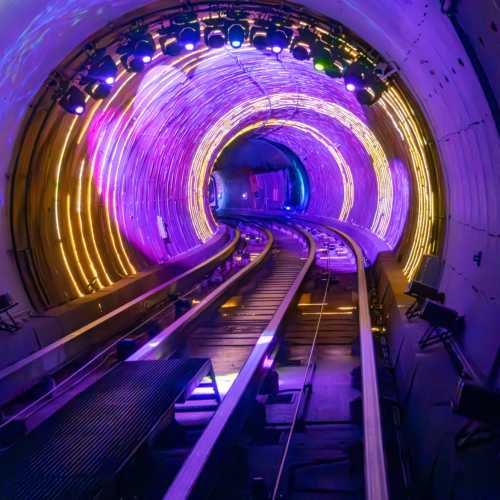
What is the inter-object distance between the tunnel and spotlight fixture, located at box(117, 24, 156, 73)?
0.05 meters

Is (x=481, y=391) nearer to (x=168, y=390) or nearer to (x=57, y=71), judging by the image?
(x=168, y=390)

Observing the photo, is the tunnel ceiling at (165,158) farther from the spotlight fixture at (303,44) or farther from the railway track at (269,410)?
the railway track at (269,410)

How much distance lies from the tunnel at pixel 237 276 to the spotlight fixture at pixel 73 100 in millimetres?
26

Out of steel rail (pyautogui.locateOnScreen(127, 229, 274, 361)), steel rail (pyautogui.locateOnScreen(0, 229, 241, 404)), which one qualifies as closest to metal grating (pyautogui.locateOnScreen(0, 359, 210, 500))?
steel rail (pyautogui.locateOnScreen(127, 229, 274, 361))

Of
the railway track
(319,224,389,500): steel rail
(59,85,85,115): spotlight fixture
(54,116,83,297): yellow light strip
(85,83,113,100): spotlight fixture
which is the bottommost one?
the railway track

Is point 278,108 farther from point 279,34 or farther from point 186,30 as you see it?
point 186,30

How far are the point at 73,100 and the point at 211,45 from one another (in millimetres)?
2291

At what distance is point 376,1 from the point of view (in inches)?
270

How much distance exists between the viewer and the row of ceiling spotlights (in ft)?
33.5

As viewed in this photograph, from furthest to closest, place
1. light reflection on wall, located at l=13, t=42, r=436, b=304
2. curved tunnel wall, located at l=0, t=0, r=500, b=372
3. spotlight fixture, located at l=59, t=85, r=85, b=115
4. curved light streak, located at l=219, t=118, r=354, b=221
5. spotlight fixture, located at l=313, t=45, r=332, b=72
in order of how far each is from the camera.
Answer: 1. curved light streak, located at l=219, t=118, r=354, b=221
2. light reflection on wall, located at l=13, t=42, r=436, b=304
3. spotlight fixture, located at l=313, t=45, r=332, b=72
4. spotlight fixture, located at l=59, t=85, r=85, b=115
5. curved tunnel wall, located at l=0, t=0, r=500, b=372

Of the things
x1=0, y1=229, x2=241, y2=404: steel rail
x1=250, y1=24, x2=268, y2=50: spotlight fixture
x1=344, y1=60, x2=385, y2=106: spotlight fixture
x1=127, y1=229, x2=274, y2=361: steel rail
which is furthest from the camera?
x1=250, y1=24, x2=268, y2=50: spotlight fixture

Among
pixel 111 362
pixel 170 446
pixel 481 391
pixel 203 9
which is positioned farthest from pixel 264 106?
pixel 481 391

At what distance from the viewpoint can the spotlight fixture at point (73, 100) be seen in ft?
33.0

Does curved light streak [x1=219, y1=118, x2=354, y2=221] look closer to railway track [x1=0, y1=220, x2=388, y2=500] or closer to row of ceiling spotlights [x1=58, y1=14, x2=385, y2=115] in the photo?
railway track [x1=0, y1=220, x2=388, y2=500]
